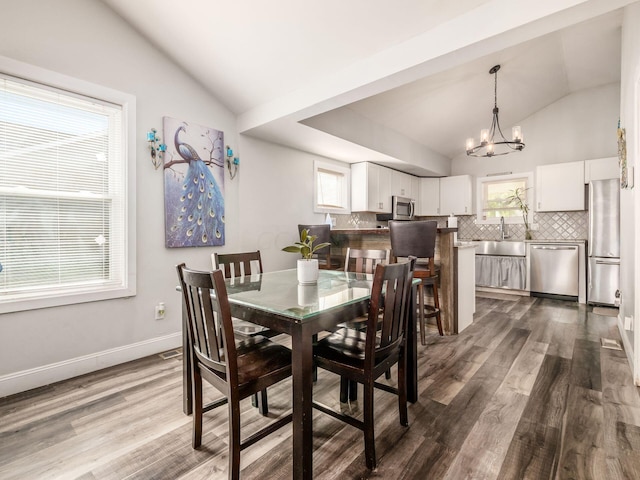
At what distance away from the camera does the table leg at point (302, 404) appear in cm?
126

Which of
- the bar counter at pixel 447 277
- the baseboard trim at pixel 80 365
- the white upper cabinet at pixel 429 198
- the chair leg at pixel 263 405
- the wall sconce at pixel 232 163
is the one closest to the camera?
the chair leg at pixel 263 405

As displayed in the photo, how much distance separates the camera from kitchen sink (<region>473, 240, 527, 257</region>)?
16.8 ft

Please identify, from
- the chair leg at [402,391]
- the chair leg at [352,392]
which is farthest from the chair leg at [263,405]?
the chair leg at [402,391]

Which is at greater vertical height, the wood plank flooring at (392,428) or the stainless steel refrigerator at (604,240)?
the stainless steel refrigerator at (604,240)

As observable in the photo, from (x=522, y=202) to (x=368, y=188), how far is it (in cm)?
301

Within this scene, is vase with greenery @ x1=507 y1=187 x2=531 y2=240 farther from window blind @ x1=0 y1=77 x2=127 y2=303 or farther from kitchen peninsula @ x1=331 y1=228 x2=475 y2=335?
window blind @ x1=0 y1=77 x2=127 y2=303

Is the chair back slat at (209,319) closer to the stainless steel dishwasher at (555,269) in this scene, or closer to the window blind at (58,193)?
the window blind at (58,193)

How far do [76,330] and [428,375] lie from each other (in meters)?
2.72

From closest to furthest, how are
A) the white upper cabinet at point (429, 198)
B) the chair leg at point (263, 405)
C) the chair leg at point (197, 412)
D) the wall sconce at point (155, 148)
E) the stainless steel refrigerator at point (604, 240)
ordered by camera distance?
the chair leg at point (197, 412)
the chair leg at point (263, 405)
the wall sconce at point (155, 148)
the stainless steel refrigerator at point (604, 240)
the white upper cabinet at point (429, 198)

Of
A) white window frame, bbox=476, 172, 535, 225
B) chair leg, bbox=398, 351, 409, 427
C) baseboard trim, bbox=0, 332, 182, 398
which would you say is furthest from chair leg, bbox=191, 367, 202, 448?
white window frame, bbox=476, 172, 535, 225

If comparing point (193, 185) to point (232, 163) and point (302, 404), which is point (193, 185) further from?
point (302, 404)

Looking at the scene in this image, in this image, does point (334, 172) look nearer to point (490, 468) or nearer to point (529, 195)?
point (529, 195)

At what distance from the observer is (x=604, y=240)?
422 cm

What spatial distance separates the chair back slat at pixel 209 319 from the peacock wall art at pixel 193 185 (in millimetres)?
1575
